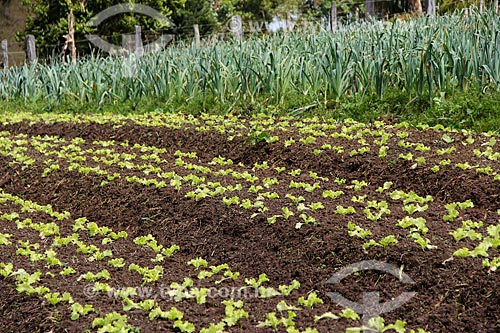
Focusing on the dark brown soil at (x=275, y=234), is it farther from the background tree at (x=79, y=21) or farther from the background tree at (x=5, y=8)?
the background tree at (x=5, y=8)

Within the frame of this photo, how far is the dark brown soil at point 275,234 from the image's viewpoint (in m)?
2.62

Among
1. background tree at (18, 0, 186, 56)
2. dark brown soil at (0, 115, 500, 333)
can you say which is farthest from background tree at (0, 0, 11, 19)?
dark brown soil at (0, 115, 500, 333)

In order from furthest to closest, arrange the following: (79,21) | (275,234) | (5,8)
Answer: (5,8) < (79,21) < (275,234)

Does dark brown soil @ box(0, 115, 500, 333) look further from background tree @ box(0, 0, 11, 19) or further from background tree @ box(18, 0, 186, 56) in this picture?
background tree @ box(0, 0, 11, 19)

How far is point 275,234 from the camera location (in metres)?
3.31

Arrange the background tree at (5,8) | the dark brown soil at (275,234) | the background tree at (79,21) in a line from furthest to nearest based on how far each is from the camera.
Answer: the background tree at (5,8) → the background tree at (79,21) → the dark brown soil at (275,234)

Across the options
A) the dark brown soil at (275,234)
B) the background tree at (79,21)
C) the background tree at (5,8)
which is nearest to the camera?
the dark brown soil at (275,234)

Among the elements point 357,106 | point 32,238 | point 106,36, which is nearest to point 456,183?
point 357,106

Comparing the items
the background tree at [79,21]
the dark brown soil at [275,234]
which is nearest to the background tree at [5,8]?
the background tree at [79,21]

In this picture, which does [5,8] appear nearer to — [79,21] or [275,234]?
[79,21]

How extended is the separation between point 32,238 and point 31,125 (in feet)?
12.0

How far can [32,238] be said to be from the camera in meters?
3.54

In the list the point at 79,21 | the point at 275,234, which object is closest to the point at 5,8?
the point at 79,21

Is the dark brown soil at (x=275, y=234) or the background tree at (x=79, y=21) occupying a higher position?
the background tree at (x=79, y=21)
